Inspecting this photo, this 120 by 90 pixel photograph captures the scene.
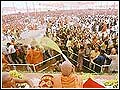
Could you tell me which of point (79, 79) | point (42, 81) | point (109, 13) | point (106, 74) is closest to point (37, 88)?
point (42, 81)

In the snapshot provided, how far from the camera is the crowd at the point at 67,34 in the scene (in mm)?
1449

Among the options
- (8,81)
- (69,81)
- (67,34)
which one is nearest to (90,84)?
(69,81)

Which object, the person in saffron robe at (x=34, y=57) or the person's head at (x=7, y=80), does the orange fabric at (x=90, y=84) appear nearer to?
the person in saffron robe at (x=34, y=57)

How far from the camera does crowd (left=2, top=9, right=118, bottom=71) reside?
1.45 metres

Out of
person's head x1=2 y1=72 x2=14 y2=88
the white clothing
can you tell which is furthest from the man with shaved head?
the white clothing

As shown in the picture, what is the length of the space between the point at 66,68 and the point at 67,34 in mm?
158

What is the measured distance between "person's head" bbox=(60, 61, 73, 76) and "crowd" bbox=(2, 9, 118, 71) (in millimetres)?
38

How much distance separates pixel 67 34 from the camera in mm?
1462

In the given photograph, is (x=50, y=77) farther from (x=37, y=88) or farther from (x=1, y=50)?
(x=1, y=50)

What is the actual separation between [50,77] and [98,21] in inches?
13.5

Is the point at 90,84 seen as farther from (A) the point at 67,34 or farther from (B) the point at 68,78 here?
(A) the point at 67,34

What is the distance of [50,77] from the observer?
1464 mm

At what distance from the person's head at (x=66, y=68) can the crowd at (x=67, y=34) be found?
0.12 ft

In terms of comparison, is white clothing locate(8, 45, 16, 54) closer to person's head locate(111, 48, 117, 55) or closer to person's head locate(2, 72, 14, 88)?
person's head locate(2, 72, 14, 88)
